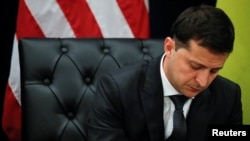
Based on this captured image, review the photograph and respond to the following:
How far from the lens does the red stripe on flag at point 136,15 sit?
215 centimetres

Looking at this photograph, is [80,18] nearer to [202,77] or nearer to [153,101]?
[153,101]

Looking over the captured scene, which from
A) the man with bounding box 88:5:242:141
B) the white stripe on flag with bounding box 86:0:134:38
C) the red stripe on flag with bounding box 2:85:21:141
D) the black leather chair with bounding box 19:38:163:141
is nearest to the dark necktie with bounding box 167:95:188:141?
the man with bounding box 88:5:242:141

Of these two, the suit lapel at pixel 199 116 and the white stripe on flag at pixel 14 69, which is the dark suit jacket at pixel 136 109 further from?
the white stripe on flag at pixel 14 69

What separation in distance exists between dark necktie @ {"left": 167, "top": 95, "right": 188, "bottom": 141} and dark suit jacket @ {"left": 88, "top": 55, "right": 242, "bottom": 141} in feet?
0.12

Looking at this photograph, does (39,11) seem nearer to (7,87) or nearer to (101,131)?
(7,87)

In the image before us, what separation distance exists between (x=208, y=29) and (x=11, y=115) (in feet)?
4.11

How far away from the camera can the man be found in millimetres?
1194

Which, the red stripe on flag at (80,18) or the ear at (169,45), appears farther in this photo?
the red stripe on flag at (80,18)

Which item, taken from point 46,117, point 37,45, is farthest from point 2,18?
point 46,117

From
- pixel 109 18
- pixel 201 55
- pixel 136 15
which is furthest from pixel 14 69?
pixel 201 55

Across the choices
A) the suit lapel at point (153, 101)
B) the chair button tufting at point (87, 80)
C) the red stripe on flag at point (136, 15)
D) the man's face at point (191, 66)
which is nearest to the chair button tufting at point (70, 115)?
the chair button tufting at point (87, 80)

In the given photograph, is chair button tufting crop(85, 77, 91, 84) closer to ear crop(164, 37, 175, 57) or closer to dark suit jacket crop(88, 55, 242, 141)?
dark suit jacket crop(88, 55, 242, 141)

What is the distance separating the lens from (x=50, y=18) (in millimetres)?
2074

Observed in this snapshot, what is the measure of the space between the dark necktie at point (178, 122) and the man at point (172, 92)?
13 millimetres
